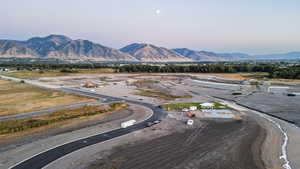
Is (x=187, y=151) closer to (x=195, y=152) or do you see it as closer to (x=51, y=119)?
(x=195, y=152)

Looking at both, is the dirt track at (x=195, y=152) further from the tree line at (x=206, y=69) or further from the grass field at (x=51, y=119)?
the tree line at (x=206, y=69)

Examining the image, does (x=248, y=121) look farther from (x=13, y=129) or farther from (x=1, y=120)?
(x=1, y=120)

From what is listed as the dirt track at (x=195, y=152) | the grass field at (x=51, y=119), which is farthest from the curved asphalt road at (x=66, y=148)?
the grass field at (x=51, y=119)

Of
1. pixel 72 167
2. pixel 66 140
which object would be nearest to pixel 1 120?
pixel 66 140

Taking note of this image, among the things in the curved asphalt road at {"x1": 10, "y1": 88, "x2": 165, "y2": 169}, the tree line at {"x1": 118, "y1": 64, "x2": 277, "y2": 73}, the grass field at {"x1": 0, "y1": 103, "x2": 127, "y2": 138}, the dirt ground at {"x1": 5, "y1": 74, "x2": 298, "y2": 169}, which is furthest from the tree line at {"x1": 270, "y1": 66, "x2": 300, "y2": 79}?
the curved asphalt road at {"x1": 10, "y1": 88, "x2": 165, "y2": 169}

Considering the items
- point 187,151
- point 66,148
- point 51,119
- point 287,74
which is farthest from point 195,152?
point 287,74
